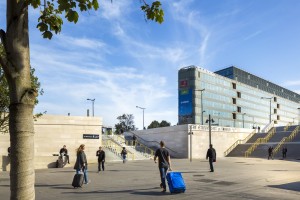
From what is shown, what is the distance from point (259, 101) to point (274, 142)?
7975cm

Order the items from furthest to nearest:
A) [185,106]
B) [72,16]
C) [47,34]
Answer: [185,106]
[47,34]
[72,16]

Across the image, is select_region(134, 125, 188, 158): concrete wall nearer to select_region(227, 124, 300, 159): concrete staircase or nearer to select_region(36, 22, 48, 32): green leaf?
select_region(227, 124, 300, 159): concrete staircase

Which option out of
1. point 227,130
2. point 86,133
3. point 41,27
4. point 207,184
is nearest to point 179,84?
point 227,130

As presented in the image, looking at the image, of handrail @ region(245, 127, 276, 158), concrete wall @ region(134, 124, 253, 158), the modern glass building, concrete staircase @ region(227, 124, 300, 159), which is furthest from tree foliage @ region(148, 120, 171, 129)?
concrete wall @ region(134, 124, 253, 158)

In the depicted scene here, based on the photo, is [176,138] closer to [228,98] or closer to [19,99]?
[19,99]

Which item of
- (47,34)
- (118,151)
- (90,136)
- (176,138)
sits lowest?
(118,151)

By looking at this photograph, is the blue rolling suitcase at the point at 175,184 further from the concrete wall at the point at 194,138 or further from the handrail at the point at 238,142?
the handrail at the point at 238,142

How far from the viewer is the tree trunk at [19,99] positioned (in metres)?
3.29

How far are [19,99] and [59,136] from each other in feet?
92.6

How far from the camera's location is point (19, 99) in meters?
3.35

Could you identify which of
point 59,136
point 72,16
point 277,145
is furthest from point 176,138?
point 72,16

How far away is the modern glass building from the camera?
99.1 m

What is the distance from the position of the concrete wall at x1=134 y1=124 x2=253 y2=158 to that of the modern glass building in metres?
30.2

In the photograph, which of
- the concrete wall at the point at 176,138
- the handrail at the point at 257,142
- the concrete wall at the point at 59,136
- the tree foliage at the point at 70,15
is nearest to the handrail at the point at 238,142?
the handrail at the point at 257,142
